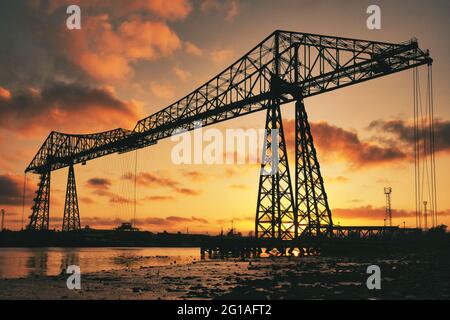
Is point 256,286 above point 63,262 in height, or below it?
above

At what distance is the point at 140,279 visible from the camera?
104 feet

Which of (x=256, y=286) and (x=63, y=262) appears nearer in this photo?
(x=256, y=286)

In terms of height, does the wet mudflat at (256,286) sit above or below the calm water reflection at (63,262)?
above

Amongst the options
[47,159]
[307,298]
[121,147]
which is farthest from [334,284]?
[47,159]

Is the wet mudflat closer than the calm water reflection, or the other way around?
the wet mudflat

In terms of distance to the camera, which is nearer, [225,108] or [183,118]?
[225,108]

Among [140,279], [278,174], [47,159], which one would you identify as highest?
[47,159]

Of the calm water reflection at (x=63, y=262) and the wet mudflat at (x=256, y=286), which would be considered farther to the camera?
the calm water reflection at (x=63, y=262)

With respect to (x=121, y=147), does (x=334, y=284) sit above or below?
below

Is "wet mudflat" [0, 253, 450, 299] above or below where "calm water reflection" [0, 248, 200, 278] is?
above
